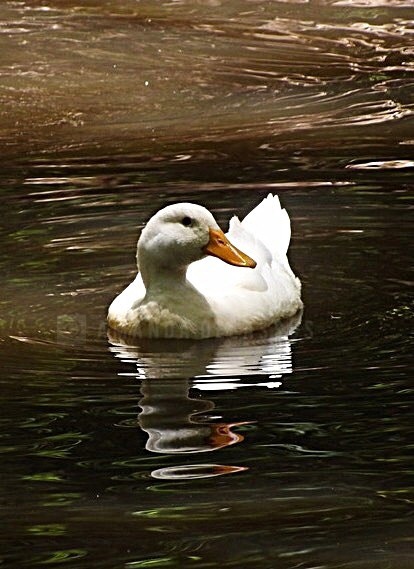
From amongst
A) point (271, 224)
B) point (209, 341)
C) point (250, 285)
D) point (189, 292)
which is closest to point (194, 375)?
point (209, 341)

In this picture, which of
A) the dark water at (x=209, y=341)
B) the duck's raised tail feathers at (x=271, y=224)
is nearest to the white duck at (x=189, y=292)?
the dark water at (x=209, y=341)

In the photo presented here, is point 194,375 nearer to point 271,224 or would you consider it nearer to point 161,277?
point 161,277

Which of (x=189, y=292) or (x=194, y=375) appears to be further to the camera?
(x=189, y=292)

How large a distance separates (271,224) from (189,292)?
1248mm

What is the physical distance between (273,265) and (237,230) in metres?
0.27

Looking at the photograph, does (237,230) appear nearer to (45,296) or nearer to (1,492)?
(45,296)

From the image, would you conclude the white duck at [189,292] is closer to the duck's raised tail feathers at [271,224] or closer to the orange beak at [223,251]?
the orange beak at [223,251]

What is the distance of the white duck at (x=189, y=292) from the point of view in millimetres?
8438

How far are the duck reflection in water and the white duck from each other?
68 millimetres

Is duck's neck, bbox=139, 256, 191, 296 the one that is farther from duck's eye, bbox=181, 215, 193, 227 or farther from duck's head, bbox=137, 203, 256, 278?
duck's eye, bbox=181, 215, 193, 227

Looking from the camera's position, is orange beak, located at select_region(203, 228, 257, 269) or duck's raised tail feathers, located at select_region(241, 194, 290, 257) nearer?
orange beak, located at select_region(203, 228, 257, 269)

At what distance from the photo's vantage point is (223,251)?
846 centimetres

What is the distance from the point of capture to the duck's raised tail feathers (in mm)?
9484

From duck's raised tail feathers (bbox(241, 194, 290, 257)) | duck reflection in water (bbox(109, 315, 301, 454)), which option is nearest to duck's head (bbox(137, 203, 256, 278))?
duck reflection in water (bbox(109, 315, 301, 454))
